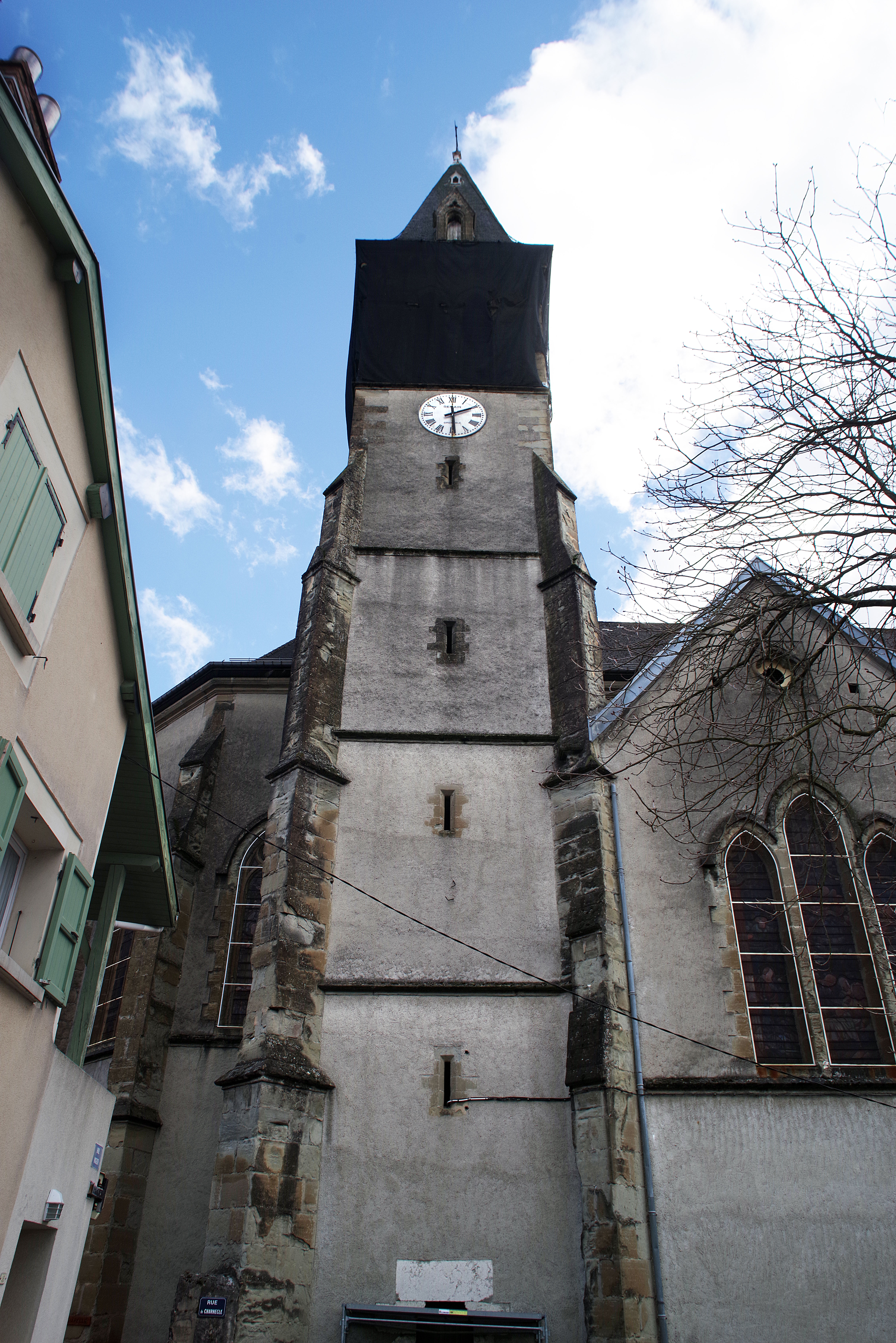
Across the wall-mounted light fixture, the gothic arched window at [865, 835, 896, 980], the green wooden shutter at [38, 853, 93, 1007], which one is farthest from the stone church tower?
the green wooden shutter at [38, 853, 93, 1007]

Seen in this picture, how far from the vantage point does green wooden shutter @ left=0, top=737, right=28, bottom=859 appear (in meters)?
4.87

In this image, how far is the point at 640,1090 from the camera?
863 cm

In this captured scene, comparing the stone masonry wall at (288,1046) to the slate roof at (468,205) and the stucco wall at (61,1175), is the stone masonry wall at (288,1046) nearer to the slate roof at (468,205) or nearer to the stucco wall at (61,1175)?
the stucco wall at (61,1175)

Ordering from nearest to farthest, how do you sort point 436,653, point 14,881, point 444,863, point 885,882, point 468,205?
point 14,881, point 885,882, point 444,863, point 436,653, point 468,205

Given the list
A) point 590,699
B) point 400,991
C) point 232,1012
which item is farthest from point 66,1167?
point 590,699

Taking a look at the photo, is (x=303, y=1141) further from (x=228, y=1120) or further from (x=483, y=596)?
(x=483, y=596)

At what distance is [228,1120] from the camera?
8.48 m

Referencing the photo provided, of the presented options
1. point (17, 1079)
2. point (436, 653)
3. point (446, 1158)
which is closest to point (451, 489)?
point (436, 653)

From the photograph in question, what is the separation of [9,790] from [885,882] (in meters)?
8.61

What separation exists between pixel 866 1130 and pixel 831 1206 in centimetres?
73

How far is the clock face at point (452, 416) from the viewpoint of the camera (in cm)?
1533

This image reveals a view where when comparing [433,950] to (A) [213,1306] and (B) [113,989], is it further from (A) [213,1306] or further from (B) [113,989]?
(B) [113,989]

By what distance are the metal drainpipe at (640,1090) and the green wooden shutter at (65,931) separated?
509 cm

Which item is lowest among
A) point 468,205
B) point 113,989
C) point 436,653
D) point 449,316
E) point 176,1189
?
point 176,1189
